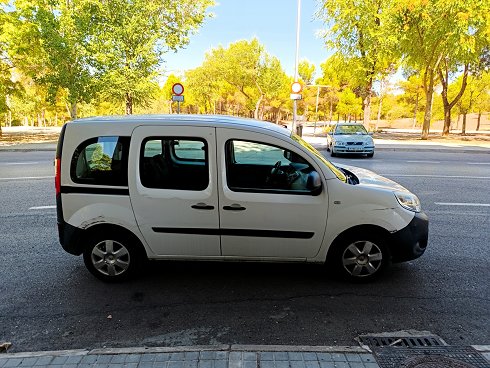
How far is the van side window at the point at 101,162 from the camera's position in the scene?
350 centimetres

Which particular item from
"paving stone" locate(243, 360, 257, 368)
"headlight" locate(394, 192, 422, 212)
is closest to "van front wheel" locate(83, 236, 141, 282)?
"paving stone" locate(243, 360, 257, 368)

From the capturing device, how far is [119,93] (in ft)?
71.2

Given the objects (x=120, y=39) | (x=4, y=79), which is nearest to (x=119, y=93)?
(x=120, y=39)

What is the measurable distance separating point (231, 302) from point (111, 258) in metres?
1.35

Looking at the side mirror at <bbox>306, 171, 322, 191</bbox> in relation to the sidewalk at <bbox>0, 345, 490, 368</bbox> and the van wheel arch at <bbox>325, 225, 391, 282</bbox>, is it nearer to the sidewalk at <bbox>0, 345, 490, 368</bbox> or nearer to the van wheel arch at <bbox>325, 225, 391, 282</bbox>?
the van wheel arch at <bbox>325, 225, 391, 282</bbox>

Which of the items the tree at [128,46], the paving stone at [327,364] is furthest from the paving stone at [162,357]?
the tree at [128,46]

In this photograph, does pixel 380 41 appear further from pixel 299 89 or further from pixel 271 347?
pixel 271 347

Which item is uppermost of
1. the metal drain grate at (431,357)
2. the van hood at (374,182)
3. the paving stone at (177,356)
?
the van hood at (374,182)

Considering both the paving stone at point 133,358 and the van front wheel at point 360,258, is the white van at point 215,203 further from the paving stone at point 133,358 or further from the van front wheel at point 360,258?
the paving stone at point 133,358

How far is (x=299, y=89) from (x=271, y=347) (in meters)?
16.8

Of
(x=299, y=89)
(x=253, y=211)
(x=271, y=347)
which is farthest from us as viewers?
(x=299, y=89)

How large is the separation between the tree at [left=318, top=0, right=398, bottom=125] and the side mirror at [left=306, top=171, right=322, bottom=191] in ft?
63.0

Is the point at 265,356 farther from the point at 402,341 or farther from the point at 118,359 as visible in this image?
the point at 402,341

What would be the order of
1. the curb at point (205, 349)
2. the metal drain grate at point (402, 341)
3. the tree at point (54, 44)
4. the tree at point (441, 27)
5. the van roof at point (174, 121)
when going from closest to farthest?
the curb at point (205, 349) → the metal drain grate at point (402, 341) → the van roof at point (174, 121) → the tree at point (441, 27) → the tree at point (54, 44)
